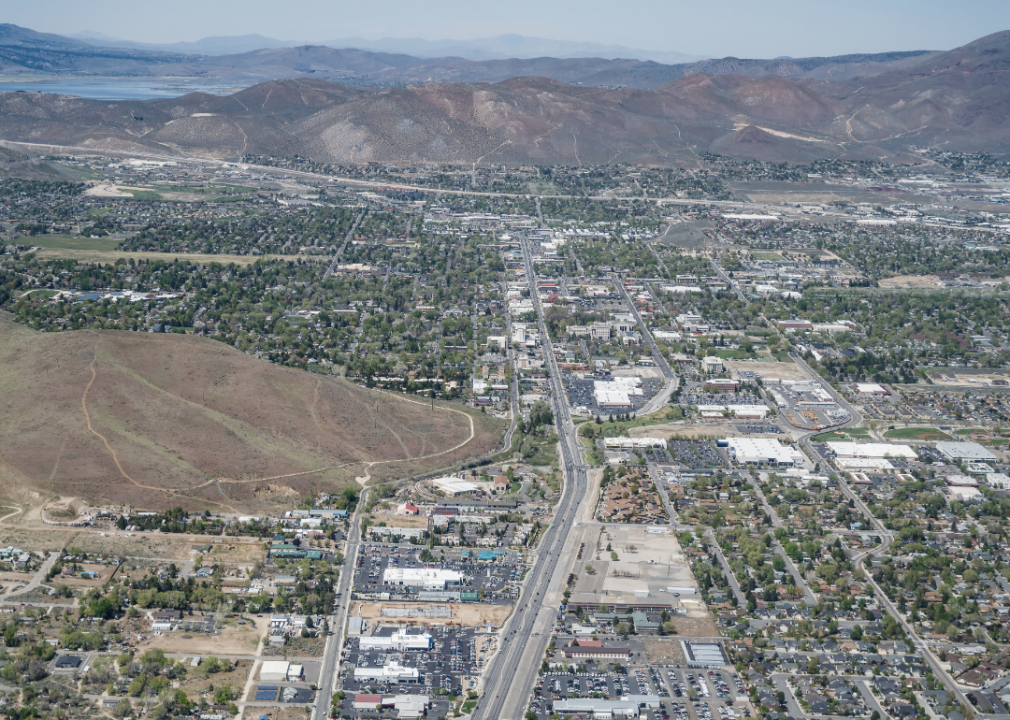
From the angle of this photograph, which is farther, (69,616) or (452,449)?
(452,449)

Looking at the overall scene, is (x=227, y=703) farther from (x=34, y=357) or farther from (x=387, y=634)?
(x=34, y=357)

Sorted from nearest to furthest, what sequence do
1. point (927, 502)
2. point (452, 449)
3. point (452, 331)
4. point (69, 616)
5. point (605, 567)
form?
1. point (69, 616)
2. point (605, 567)
3. point (927, 502)
4. point (452, 449)
5. point (452, 331)

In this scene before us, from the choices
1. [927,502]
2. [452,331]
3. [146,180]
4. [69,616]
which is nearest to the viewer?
[69,616]

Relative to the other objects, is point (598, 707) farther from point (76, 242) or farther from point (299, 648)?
point (76, 242)

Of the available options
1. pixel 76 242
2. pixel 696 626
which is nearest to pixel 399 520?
pixel 696 626

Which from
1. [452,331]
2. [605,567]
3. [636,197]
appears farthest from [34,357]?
[636,197]

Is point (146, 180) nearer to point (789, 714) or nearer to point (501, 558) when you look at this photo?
point (501, 558)
